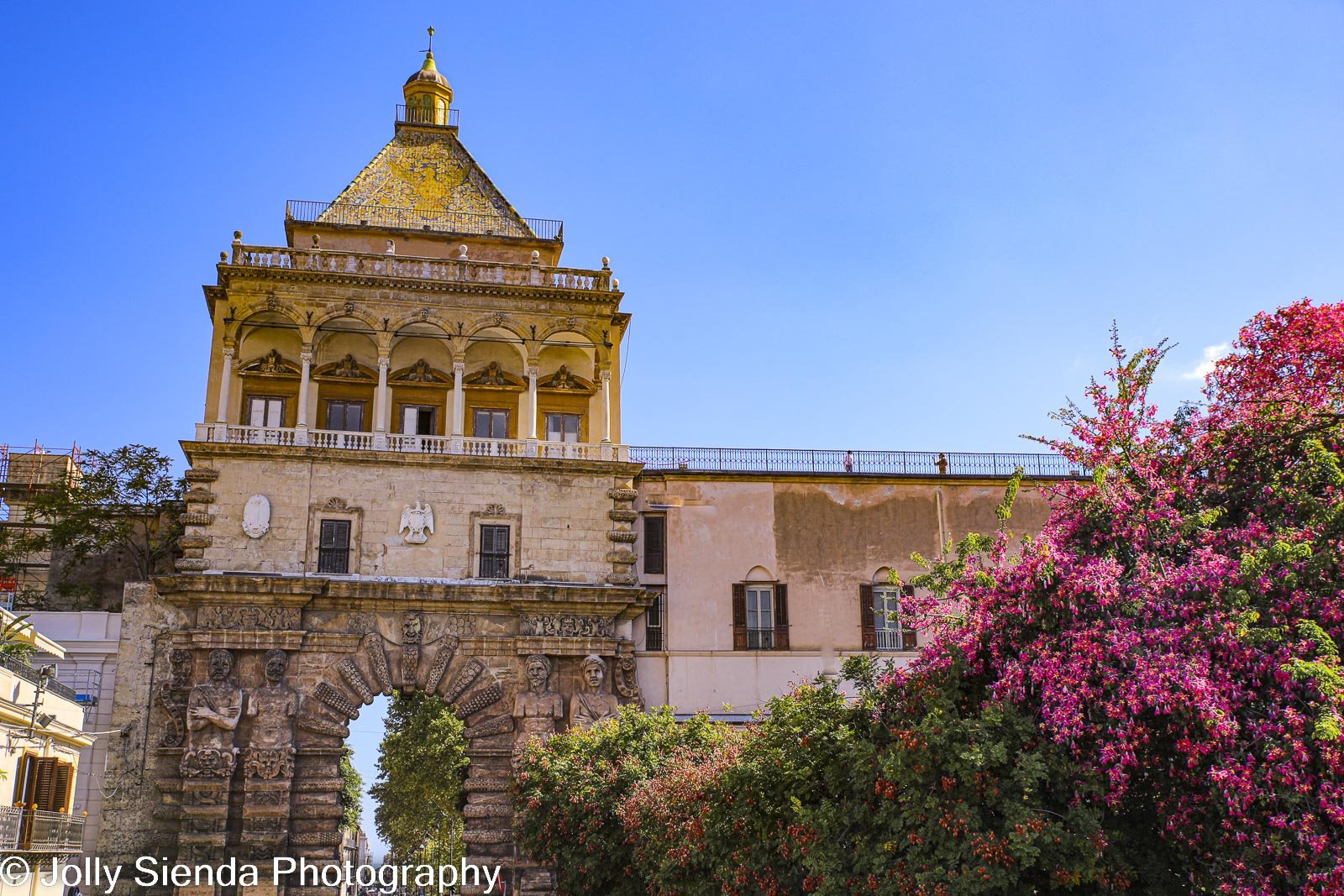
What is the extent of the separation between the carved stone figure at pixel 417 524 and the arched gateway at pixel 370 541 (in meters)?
0.06

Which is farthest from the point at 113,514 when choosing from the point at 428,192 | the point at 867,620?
the point at 867,620

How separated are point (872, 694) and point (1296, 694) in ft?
14.6

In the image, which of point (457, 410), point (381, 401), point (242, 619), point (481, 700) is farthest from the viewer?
point (457, 410)

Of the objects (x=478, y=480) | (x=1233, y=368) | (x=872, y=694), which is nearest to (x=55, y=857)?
(x=478, y=480)

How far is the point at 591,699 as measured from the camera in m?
29.5

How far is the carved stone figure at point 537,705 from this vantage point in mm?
28984

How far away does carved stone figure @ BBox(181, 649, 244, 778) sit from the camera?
90.3ft

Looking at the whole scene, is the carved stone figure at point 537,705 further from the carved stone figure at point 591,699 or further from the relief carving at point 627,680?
the relief carving at point 627,680

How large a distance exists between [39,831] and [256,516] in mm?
7815

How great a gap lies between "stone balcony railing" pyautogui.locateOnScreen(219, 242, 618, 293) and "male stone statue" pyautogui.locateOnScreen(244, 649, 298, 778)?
9.54 m

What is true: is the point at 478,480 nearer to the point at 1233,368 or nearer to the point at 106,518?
the point at 106,518

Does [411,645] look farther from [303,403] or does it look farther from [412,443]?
[303,403]

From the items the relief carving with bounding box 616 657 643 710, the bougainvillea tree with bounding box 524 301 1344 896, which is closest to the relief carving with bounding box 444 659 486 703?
the relief carving with bounding box 616 657 643 710

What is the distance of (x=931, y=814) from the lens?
12352mm
